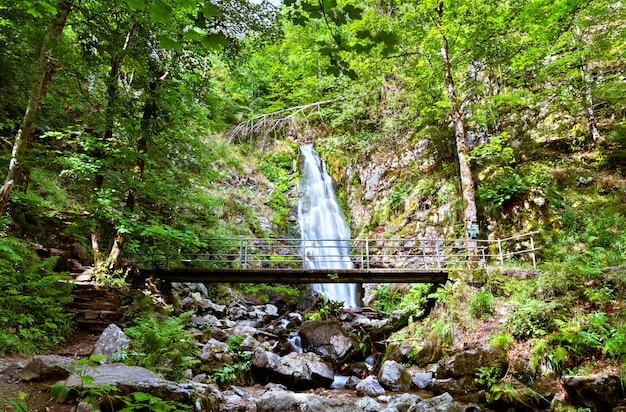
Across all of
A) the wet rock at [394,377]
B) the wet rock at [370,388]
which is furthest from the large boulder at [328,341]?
the wet rock at [370,388]

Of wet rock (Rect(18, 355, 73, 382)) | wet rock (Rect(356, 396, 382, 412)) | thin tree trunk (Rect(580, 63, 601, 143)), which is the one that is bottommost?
wet rock (Rect(356, 396, 382, 412))

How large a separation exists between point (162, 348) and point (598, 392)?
6266mm

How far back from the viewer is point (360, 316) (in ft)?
38.4

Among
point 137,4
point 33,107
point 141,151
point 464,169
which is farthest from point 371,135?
point 137,4

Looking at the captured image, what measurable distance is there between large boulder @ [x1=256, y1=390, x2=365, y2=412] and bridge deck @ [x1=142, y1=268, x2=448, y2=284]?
180 inches

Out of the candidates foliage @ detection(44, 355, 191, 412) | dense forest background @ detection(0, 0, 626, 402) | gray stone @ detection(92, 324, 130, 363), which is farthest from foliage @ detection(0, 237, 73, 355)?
foliage @ detection(44, 355, 191, 412)

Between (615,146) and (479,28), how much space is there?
533 cm

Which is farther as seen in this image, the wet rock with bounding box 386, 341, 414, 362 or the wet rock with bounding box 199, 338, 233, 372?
the wet rock with bounding box 386, 341, 414, 362

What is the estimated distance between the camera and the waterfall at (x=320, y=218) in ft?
55.6

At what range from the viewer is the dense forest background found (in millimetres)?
5746

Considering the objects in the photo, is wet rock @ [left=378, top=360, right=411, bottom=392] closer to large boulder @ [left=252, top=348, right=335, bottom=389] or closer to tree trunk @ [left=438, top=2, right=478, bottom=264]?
large boulder @ [left=252, top=348, right=335, bottom=389]

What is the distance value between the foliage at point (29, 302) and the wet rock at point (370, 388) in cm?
553

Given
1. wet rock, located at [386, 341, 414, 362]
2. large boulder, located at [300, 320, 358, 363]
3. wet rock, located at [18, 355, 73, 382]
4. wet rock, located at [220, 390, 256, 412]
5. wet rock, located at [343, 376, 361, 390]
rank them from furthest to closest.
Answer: large boulder, located at [300, 320, 358, 363] → wet rock, located at [386, 341, 414, 362] → wet rock, located at [343, 376, 361, 390] → wet rock, located at [220, 390, 256, 412] → wet rock, located at [18, 355, 73, 382]

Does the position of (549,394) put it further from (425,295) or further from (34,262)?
(34,262)
